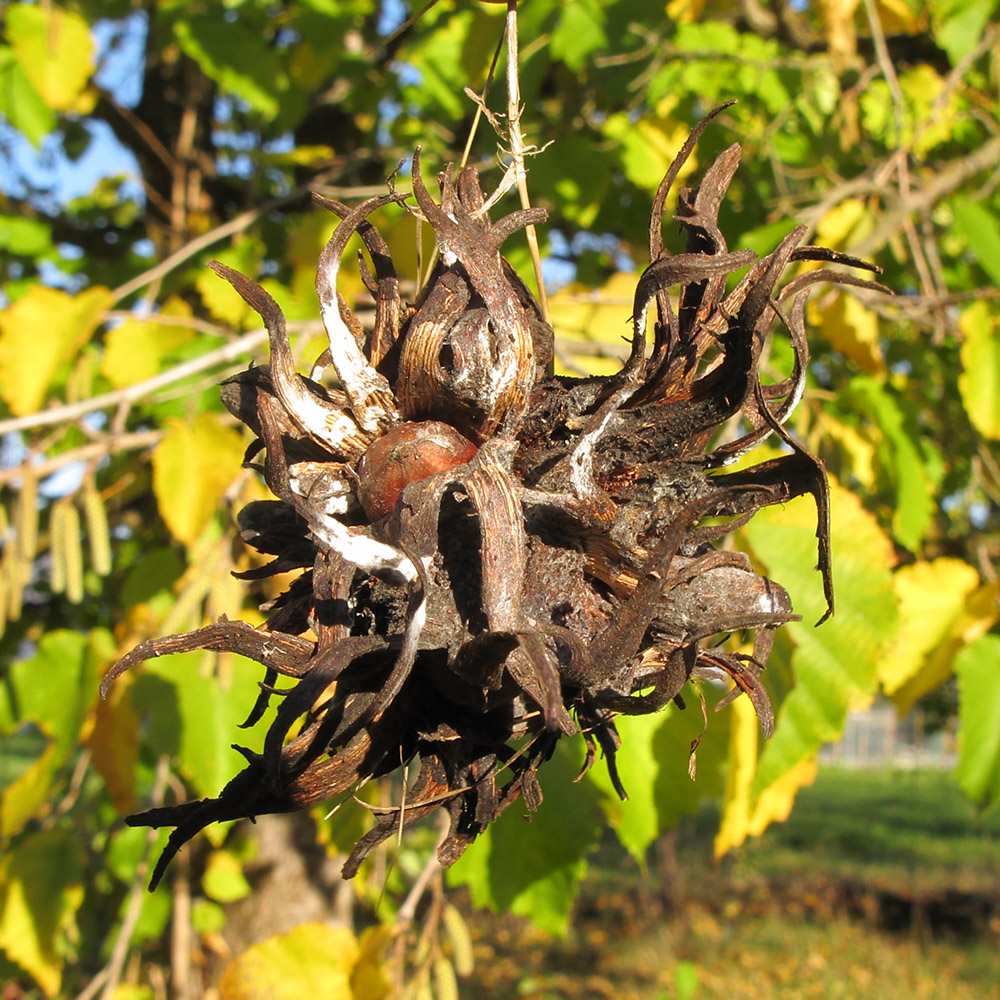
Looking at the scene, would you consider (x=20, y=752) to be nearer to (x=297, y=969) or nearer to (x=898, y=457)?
(x=297, y=969)

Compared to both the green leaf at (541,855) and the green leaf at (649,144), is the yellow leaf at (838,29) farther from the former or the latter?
the green leaf at (541,855)

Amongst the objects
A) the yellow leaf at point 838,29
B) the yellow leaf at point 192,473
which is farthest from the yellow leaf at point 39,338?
the yellow leaf at point 838,29

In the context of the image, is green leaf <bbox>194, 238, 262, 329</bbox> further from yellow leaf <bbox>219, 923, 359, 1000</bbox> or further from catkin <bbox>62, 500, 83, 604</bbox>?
yellow leaf <bbox>219, 923, 359, 1000</bbox>

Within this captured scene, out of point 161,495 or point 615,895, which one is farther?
point 615,895

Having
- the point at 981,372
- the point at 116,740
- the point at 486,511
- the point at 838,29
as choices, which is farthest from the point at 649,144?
the point at 486,511

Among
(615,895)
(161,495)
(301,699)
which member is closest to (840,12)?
(161,495)

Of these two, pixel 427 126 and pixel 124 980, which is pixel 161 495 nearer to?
pixel 427 126

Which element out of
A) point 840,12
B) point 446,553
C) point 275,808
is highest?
point 840,12
